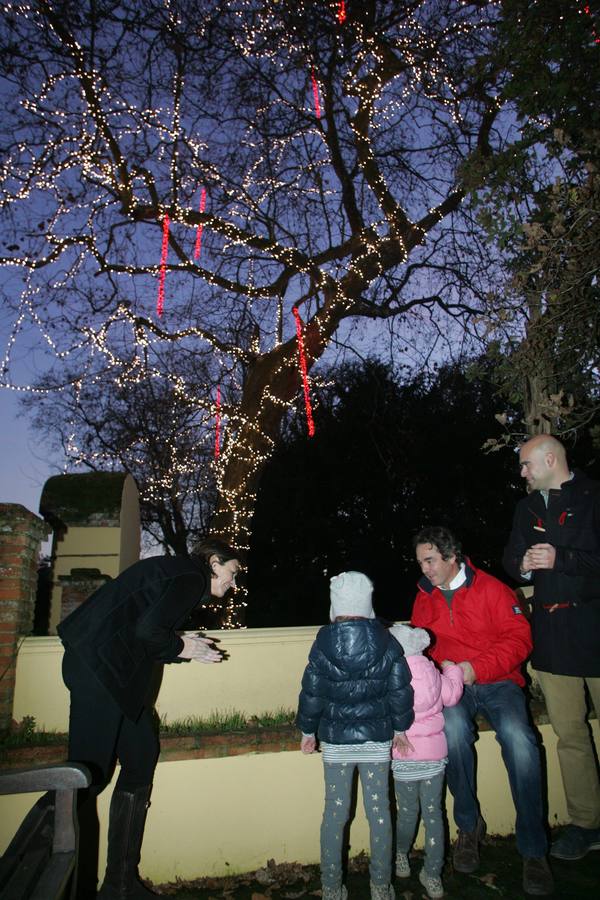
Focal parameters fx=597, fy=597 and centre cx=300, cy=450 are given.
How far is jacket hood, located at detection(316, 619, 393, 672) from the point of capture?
2.75 meters

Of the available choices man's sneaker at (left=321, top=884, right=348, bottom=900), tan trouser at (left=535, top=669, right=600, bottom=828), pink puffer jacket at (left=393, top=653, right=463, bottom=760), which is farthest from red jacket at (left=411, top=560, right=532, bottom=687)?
man's sneaker at (left=321, top=884, right=348, bottom=900)

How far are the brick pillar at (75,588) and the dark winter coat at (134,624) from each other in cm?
159

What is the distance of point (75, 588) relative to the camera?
4.20 metres

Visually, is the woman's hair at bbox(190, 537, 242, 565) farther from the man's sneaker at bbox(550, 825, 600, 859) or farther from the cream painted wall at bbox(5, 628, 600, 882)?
the man's sneaker at bbox(550, 825, 600, 859)

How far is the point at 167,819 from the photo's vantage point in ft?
10.0

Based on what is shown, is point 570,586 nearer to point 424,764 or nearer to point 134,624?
point 424,764

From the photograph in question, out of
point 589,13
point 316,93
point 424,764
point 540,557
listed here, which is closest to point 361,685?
point 424,764

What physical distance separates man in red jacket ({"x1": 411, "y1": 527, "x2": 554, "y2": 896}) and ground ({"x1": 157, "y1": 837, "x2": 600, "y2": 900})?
0.10 metres

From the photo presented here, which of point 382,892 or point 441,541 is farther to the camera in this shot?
point 441,541

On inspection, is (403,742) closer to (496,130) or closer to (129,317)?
(129,317)

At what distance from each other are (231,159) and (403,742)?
8010 millimetres

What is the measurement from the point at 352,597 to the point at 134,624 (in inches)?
39.9

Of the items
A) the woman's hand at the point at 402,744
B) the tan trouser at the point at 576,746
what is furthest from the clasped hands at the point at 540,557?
the woman's hand at the point at 402,744

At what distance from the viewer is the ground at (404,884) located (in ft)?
9.46
